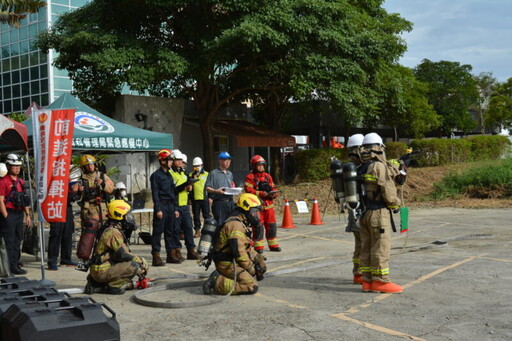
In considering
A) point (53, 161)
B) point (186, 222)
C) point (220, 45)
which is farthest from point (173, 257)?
point (220, 45)

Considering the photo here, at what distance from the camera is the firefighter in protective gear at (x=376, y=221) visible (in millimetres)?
7016

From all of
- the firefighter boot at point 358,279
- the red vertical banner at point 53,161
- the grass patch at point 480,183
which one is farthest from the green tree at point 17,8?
the firefighter boot at point 358,279

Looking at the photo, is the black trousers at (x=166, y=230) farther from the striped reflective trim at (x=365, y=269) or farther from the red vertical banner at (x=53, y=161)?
the striped reflective trim at (x=365, y=269)

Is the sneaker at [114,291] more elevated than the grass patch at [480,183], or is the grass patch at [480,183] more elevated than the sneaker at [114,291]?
the grass patch at [480,183]

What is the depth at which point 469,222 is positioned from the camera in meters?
14.8

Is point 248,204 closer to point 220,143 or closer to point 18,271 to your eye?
point 18,271

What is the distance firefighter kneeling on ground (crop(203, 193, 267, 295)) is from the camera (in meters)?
7.18

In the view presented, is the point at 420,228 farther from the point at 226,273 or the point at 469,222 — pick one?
the point at 226,273

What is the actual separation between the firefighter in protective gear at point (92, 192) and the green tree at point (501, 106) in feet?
178

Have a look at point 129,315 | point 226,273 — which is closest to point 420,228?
point 226,273

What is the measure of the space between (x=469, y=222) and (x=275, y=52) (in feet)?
33.9

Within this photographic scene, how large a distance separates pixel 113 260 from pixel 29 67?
1416 inches

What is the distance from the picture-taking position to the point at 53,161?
8281 mm

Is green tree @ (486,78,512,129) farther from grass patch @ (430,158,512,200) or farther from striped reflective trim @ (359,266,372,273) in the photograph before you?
striped reflective trim @ (359,266,372,273)
